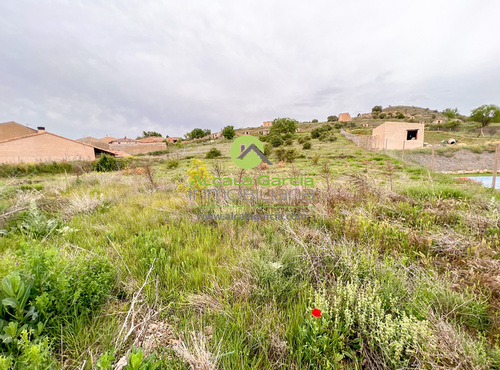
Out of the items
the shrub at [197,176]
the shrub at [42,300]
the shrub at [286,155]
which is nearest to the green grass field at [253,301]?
the shrub at [42,300]

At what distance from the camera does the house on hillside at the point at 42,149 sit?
2381 cm

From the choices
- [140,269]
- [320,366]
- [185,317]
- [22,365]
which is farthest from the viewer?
[140,269]

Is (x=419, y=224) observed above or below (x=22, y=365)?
below

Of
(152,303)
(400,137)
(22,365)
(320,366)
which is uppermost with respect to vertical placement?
(400,137)

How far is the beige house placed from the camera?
24.3 m

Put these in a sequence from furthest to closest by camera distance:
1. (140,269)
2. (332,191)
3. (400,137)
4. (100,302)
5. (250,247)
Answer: (400,137), (332,191), (250,247), (140,269), (100,302)

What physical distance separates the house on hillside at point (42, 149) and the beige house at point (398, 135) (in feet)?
125

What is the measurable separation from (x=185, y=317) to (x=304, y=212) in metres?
2.46

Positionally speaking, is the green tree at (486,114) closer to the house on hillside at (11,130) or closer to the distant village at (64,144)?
the distant village at (64,144)

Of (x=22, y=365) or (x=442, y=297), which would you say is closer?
(x=22, y=365)

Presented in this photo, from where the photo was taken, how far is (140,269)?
6.24ft

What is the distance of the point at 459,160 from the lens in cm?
1792

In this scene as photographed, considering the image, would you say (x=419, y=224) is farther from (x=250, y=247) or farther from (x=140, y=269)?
(x=140, y=269)

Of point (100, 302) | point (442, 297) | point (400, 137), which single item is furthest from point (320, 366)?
point (400, 137)
